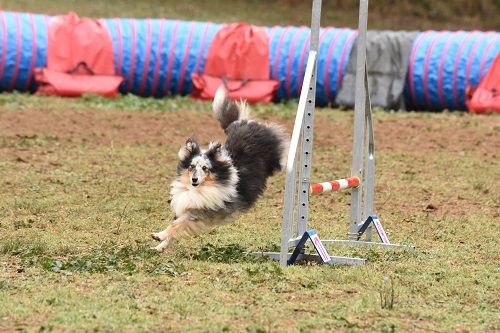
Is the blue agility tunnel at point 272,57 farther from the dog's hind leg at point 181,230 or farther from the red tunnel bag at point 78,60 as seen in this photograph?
the dog's hind leg at point 181,230

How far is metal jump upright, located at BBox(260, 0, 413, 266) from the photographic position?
717cm

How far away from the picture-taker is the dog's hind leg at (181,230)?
25.5ft

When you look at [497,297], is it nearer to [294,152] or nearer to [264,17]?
[294,152]

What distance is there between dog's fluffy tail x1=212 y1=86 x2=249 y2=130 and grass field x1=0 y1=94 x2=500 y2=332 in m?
0.95

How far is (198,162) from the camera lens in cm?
788


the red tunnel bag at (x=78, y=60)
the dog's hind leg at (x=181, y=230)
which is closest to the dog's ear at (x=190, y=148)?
the dog's hind leg at (x=181, y=230)

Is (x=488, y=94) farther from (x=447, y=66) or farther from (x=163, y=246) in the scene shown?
(x=163, y=246)

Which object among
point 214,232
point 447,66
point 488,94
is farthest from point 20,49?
point 214,232

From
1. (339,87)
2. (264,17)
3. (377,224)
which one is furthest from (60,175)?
(264,17)

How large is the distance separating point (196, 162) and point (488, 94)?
10.4 m

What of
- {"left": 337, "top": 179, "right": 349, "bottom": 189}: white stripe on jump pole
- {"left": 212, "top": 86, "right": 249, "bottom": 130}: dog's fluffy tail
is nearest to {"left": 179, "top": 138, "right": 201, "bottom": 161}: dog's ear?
{"left": 337, "top": 179, "right": 349, "bottom": 189}: white stripe on jump pole

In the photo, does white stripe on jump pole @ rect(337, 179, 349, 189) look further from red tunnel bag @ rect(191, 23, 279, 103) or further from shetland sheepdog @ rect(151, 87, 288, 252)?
red tunnel bag @ rect(191, 23, 279, 103)

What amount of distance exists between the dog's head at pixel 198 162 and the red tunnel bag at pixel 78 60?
10054 mm

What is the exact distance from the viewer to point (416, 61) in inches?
706
